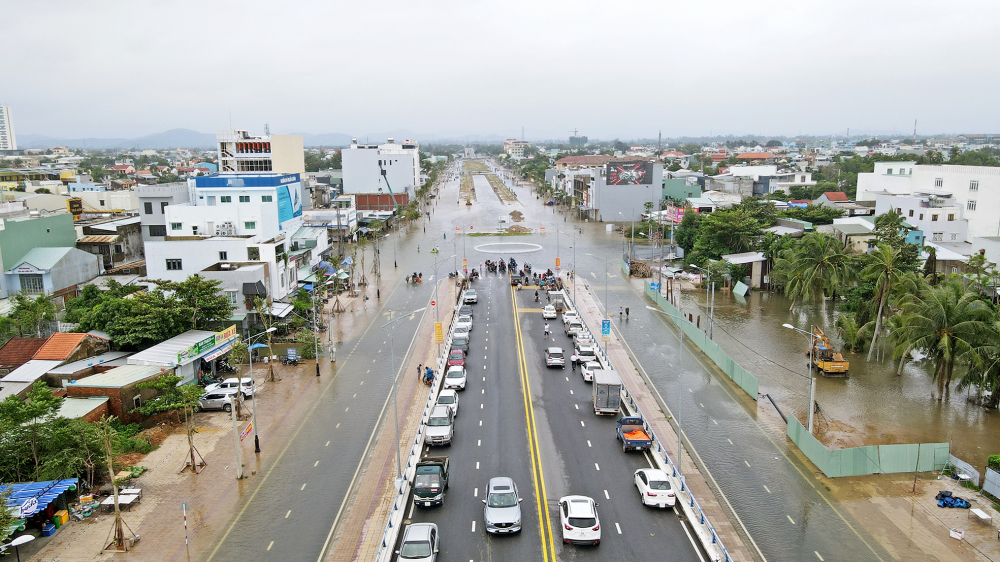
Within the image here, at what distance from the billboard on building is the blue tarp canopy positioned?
99.3 m

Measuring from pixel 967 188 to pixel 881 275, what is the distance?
4897 centimetres

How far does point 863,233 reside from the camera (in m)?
70.8

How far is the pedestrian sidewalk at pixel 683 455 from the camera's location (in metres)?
22.4

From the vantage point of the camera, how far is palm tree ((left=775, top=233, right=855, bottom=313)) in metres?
51.7

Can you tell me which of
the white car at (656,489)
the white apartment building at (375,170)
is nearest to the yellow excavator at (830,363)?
the white car at (656,489)

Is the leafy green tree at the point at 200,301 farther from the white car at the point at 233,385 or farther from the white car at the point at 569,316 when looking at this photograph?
the white car at the point at 569,316

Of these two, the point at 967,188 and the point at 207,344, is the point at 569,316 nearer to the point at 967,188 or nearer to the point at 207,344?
the point at 207,344

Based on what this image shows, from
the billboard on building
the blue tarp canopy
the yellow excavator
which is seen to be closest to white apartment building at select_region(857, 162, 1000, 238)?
the billboard on building

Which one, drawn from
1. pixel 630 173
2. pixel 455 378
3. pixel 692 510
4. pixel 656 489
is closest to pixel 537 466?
pixel 656 489

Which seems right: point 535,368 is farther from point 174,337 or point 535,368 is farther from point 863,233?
point 863,233

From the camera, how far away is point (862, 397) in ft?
121

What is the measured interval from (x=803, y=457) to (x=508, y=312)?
30547mm

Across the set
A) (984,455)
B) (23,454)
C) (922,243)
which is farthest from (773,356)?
(23,454)

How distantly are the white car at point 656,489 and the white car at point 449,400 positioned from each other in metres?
11.2
